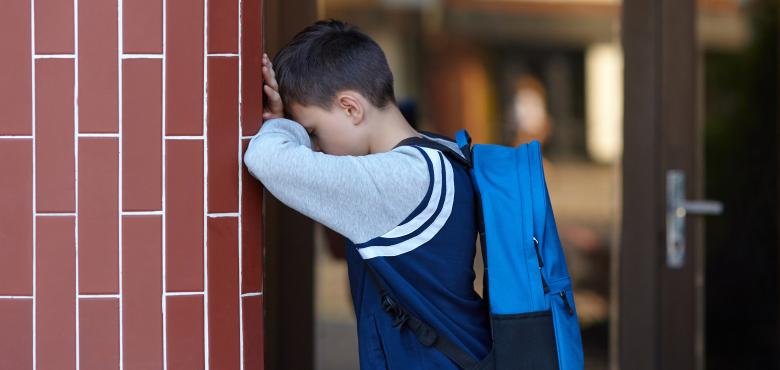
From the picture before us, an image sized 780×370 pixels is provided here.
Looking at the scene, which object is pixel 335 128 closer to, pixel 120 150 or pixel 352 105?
pixel 352 105

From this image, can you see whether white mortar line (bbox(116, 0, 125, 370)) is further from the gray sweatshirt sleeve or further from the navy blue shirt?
the navy blue shirt

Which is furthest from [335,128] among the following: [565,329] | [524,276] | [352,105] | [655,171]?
[655,171]

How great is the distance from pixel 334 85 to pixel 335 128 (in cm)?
7

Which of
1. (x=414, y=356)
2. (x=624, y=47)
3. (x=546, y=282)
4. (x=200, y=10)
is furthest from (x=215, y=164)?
(x=624, y=47)

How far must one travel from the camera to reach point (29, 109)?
1461 millimetres

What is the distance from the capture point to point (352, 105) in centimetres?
157

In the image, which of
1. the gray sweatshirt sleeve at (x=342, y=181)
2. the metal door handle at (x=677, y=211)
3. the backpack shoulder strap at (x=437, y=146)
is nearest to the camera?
the gray sweatshirt sleeve at (x=342, y=181)

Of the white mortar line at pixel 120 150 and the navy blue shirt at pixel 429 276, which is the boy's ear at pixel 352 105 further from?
the white mortar line at pixel 120 150

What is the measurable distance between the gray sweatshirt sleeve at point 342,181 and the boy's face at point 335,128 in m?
0.11

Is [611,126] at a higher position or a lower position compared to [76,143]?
higher

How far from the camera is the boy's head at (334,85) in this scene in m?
1.56

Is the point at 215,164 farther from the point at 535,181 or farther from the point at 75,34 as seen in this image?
the point at 535,181

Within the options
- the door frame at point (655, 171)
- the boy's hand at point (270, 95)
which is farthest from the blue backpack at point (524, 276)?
the door frame at point (655, 171)

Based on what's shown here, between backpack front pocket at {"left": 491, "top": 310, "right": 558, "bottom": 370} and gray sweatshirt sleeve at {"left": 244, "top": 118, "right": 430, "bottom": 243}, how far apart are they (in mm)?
234
